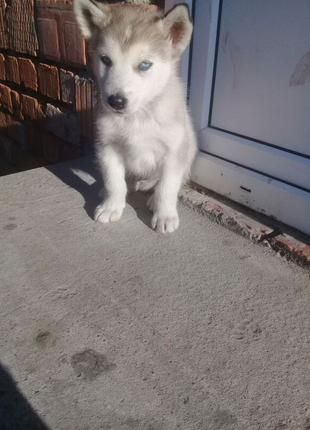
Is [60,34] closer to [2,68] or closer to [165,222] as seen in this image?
[2,68]

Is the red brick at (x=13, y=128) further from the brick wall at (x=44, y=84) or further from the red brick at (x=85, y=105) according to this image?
the red brick at (x=85, y=105)

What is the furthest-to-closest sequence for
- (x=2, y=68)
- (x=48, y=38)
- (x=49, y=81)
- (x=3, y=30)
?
(x=2, y=68), (x=3, y=30), (x=49, y=81), (x=48, y=38)

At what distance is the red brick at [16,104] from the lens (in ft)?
13.5

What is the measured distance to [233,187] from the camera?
2.50 meters

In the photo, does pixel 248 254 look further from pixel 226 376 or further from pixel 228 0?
pixel 228 0

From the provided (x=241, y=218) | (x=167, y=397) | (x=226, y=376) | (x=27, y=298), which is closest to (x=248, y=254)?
(x=241, y=218)

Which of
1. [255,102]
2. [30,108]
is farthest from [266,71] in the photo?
[30,108]

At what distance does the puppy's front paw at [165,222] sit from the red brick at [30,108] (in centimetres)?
219

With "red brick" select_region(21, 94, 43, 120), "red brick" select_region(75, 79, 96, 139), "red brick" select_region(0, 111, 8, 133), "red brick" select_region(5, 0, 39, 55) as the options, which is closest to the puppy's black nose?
"red brick" select_region(75, 79, 96, 139)

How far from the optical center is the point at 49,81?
353 centimetres

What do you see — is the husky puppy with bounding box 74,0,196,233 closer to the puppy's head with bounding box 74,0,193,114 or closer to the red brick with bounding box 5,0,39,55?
the puppy's head with bounding box 74,0,193,114

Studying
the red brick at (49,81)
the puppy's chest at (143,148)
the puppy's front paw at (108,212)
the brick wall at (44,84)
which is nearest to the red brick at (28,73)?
the brick wall at (44,84)

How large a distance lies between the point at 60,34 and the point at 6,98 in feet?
4.82

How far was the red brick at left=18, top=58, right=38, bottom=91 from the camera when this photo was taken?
3684mm
